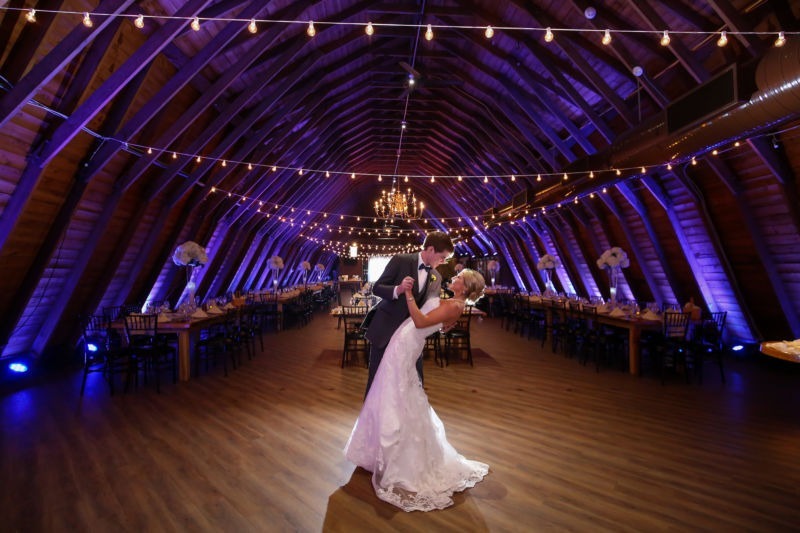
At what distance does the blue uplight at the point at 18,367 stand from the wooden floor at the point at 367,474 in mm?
953

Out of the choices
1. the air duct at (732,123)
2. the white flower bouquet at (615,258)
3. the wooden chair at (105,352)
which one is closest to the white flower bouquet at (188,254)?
the wooden chair at (105,352)

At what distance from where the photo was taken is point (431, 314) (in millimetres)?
3168

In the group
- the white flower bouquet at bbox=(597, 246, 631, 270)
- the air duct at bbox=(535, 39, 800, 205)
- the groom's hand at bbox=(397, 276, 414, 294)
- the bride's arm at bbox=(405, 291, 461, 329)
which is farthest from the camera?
the white flower bouquet at bbox=(597, 246, 631, 270)

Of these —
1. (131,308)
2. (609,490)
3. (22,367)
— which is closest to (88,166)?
(131,308)

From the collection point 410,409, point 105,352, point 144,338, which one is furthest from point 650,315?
point 105,352

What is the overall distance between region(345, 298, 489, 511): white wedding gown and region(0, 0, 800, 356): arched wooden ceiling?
3.00 m

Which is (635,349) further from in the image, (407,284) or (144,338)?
(144,338)

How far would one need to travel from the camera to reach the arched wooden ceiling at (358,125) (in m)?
4.57

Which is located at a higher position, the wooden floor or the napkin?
the napkin

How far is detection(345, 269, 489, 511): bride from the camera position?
3070 millimetres

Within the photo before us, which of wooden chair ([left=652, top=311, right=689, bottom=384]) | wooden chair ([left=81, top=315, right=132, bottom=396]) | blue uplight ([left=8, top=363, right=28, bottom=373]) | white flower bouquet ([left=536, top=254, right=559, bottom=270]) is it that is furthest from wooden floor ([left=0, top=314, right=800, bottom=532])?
white flower bouquet ([left=536, top=254, right=559, bottom=270])

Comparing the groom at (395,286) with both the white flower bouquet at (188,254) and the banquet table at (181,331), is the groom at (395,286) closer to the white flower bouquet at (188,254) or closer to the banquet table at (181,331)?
the banquet table at (181,331)

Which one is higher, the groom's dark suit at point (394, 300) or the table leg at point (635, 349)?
the groom's dark suit at point (394, 300)

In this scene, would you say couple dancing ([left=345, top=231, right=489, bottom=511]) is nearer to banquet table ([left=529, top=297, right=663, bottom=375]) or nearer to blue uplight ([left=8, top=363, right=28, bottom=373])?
banquet table ([left=529, top=297, right=663, bottom=375])
